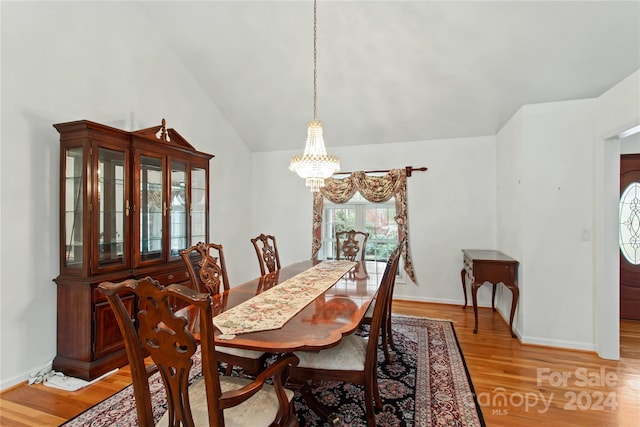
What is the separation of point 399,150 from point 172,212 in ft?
10.4

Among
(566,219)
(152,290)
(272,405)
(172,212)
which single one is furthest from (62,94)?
(566,219)

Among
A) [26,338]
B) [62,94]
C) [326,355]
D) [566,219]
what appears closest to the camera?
[326,355]

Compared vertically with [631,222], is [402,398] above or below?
below

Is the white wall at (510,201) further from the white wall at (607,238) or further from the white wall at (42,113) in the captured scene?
the white wall at (42,113)

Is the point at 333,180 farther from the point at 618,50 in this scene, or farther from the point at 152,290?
the point at 152,290

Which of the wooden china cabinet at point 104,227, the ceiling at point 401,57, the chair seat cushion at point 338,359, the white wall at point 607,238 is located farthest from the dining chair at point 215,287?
the white wall at point 607,238

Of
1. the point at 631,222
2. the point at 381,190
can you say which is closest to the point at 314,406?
the point at 381,190

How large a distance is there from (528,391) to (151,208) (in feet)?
11.4

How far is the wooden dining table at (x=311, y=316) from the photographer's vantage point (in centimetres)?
140

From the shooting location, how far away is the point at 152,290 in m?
1.10

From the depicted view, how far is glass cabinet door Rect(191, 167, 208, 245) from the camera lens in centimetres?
353

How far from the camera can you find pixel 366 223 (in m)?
4.89

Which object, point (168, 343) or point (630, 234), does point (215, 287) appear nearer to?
point (168, 343)

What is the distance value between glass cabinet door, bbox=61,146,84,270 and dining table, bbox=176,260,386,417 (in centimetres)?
138
